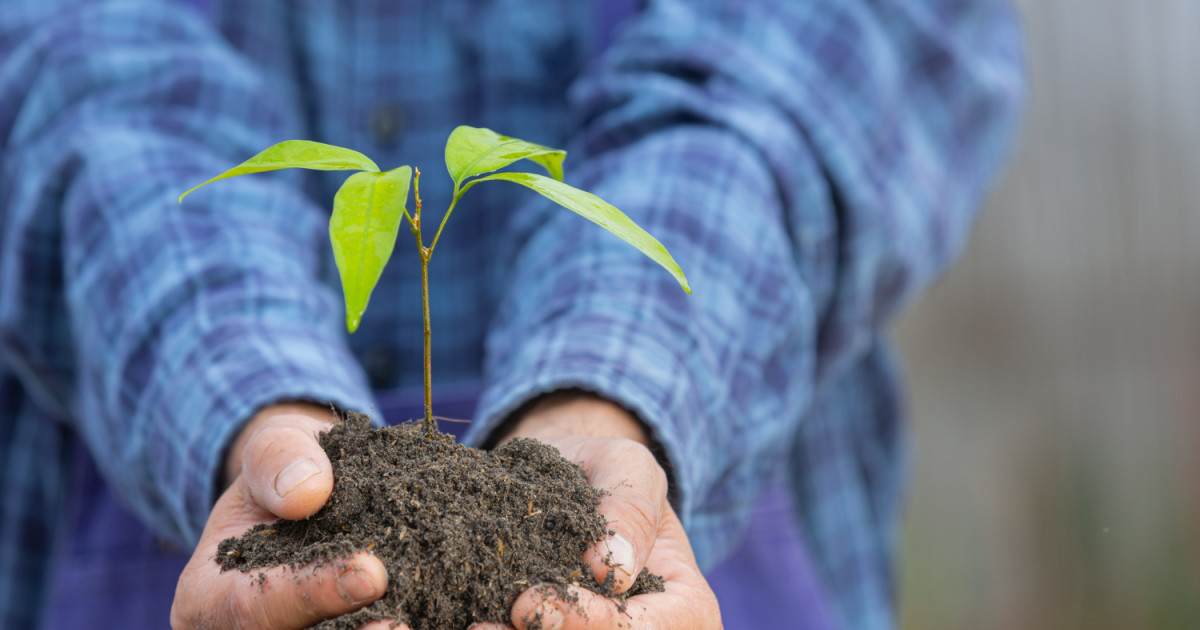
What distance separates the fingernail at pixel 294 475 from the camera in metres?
0.65

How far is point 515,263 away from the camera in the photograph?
53.6 inches

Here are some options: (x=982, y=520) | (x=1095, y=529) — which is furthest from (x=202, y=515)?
(x=1095, y=529)

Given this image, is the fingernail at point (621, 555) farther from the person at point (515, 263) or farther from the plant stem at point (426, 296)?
the plant stem at point (426, 296)

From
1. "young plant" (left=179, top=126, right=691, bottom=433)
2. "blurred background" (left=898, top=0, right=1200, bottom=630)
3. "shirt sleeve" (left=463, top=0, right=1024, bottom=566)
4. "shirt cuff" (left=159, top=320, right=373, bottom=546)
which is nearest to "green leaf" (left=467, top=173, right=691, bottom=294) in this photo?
"young plant" (left=179, top=126, right=691, bottom=433)

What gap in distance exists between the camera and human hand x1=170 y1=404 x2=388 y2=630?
0.61 meters

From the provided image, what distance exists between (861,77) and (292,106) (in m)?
0.96

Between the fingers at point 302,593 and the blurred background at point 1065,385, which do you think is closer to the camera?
the fingers at point 302,593

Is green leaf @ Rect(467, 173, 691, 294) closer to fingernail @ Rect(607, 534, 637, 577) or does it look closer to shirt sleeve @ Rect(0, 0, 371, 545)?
fingernail @ Rect(607, 534, 637, 577)

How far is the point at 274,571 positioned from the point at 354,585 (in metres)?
0.07

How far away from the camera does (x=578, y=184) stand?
1292 millimetres

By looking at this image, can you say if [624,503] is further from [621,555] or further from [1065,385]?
[1065,385]

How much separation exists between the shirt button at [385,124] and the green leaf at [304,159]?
34.7 inches

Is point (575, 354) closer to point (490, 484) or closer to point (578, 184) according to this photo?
point (490, 484)

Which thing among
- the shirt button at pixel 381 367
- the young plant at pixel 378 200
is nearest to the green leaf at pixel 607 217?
the young plant at pixel 378 200
